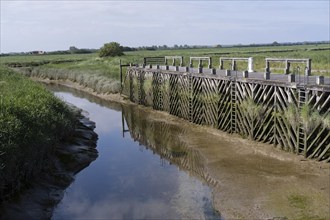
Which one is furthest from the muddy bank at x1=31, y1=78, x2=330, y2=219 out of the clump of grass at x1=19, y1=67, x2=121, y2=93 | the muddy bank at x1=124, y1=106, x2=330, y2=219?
the clump of grass at x1=19, y1=67, x2=121, y2=93

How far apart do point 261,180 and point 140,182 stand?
458 cm

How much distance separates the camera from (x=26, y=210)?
466 inches

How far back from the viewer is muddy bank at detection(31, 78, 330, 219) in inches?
483

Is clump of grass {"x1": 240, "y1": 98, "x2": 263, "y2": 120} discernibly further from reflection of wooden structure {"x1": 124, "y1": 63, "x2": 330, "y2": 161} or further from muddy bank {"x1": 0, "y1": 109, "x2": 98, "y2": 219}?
muddy bank {"x1": 0, "y1": 109, "x2": 98, "y2": 219}

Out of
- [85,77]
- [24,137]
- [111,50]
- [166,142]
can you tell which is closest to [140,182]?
[24,137]

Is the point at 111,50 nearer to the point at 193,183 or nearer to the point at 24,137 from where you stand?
the point at 193,183

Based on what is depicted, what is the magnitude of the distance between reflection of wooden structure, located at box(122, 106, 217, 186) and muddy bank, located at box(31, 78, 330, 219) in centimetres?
30

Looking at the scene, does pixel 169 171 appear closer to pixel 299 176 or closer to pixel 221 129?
pixel 299 176

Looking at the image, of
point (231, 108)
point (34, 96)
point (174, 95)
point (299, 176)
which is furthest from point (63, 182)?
point (174, 95)

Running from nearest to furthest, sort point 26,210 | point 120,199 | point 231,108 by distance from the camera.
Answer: point 26,210 < point 120,199 < point 231,108

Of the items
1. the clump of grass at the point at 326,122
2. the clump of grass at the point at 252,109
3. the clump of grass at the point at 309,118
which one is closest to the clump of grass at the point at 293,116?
the clump of grass at the point at 309,118

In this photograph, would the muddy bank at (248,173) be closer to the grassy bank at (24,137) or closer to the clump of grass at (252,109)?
the clump of grass at (252,109)

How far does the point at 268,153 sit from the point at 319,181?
3836 millimetres

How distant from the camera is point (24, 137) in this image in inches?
518
